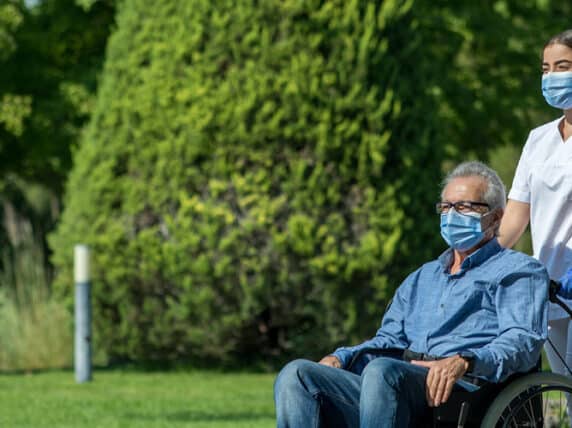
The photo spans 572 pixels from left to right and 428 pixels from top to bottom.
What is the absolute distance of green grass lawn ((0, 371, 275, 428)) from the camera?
7652mm

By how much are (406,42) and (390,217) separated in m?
1.48

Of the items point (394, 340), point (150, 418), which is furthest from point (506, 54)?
point (394, 340)

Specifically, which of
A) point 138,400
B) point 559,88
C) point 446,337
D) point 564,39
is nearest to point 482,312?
point 446,337

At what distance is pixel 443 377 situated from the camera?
13.5 feet

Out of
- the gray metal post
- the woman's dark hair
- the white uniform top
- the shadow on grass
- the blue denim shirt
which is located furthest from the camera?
the gray metal post

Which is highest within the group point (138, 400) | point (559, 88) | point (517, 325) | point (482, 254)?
point (559, 88)

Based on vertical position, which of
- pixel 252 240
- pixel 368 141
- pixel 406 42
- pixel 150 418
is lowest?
pixel 150 418

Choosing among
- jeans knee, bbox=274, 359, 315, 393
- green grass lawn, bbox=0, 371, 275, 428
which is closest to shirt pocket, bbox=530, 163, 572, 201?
jeans knee, bbox=274, 359, 315, 393

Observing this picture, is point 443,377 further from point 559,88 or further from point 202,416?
point 202,416

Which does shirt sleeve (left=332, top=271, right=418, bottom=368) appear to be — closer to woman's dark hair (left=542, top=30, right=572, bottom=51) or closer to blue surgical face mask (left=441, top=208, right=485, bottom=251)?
blue surgical face mask (left=441, top=208, right=485, bottom=251)

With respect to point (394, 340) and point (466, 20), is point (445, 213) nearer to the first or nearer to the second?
point (394, 340)

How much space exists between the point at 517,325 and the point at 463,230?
16.1 inches

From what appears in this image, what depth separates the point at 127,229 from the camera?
33.8 ft

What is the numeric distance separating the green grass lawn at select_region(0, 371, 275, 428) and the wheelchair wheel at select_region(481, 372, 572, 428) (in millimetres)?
3337
